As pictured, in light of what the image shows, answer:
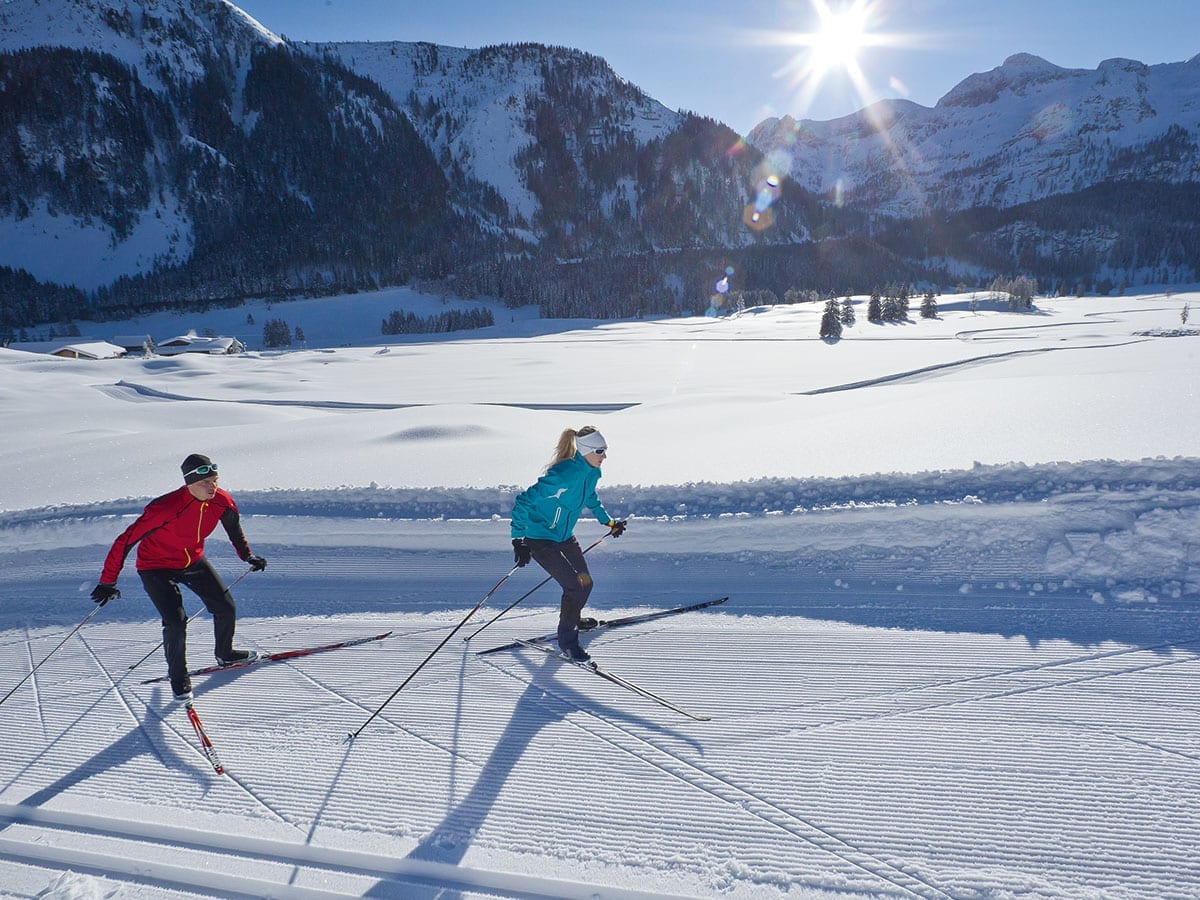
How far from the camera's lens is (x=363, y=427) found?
12.2 m

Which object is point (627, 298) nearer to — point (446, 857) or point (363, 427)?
point (363, 427)

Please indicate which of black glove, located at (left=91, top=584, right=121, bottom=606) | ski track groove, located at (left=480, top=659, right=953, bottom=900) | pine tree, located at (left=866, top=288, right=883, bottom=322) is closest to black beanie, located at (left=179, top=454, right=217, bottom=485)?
black glove, located at (left=91, top=584, right=121, bottom=606)

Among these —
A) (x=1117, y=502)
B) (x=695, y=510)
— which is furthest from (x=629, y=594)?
(x=1117, y=502)

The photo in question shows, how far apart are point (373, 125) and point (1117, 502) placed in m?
192

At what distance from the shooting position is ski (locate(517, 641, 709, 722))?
13.4 feet

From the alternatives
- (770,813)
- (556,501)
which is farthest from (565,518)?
(770,813)

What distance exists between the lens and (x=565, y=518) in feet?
15.7

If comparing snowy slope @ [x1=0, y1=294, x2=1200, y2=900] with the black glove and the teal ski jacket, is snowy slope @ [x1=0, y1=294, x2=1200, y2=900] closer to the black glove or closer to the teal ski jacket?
the black glove

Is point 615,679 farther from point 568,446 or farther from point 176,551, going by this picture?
point 176,551

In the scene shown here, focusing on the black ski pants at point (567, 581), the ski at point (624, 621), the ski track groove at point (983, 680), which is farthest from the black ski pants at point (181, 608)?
the ski track groove at point (983, 680)

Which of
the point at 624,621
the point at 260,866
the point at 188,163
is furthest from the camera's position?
the point at 188,163

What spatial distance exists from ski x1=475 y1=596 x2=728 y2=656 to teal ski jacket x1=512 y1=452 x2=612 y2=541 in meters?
0.94

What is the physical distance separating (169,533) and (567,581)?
304 cm

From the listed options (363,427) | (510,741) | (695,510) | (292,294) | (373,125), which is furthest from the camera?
(373,125)
